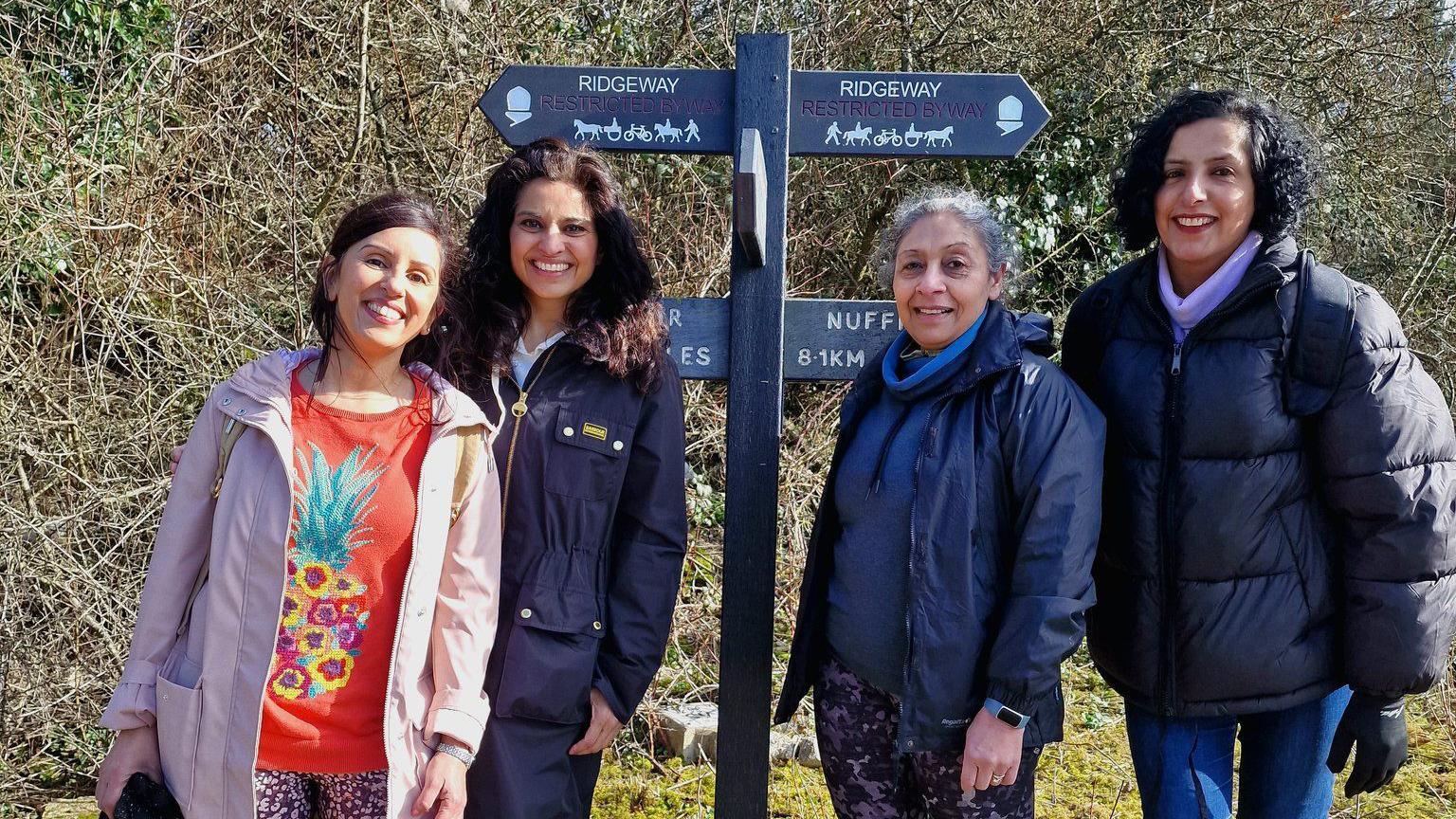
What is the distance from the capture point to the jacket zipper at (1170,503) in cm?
214

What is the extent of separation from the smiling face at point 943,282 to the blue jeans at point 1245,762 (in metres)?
0.96

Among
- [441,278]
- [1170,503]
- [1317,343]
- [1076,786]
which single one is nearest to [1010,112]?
[1317,343]

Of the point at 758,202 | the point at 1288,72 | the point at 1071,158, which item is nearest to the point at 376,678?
the point at 758,202

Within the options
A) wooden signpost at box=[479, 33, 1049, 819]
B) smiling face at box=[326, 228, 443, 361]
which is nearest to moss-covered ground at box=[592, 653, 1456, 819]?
wooden signpost at box=[479, 33, 1049, 819]

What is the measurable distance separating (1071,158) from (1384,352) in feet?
14.5

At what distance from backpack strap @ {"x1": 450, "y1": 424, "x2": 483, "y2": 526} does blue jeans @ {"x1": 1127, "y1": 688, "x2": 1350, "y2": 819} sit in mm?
1531

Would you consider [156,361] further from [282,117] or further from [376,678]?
[376,678]

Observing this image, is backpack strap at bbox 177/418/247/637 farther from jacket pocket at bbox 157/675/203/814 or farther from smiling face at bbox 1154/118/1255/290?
smiling face at bbox 1154/118/1255/290

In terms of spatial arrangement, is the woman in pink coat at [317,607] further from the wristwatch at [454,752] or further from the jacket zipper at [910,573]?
the jacket zipper at [910,573]

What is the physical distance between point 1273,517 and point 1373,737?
1.56ft

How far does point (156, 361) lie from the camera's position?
160 inches

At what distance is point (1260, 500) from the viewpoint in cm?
209

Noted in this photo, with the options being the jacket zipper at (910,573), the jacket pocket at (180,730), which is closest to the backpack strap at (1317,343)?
the jacket zipper at (910,573)

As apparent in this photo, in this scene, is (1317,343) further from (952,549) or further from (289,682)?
(289,682)
